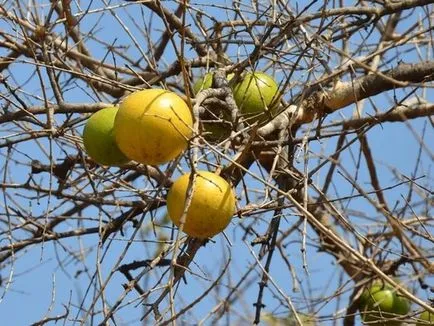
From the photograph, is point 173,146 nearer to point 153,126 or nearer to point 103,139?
point 153,126

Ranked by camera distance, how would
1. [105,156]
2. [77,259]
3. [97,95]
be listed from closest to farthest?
[105,156] → [97,95] → [77,259]

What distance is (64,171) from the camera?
3.41 metres

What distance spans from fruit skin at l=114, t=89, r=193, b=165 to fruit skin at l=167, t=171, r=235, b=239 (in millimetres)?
87

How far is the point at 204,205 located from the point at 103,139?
44cm

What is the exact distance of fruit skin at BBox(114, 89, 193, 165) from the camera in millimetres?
2131

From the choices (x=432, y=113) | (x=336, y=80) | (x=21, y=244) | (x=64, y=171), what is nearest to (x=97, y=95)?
(x=64, y=171)

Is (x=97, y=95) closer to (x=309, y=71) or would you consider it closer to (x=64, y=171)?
(x=64, y=171)

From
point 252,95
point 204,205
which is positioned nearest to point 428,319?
point 252,95

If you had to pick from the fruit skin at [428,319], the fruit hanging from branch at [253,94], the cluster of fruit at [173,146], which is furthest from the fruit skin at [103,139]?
the fruit skin at [428,319]

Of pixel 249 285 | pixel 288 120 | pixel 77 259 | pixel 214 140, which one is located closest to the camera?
pixel 214 140

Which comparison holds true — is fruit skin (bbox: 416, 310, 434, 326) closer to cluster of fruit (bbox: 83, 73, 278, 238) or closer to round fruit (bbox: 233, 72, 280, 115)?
cluster of fruit (bbox: 83, 73, 278, 238)

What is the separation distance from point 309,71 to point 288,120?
23 cm

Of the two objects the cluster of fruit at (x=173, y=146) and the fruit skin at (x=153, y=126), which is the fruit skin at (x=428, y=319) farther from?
the fruit skin at (x=153, y=126)

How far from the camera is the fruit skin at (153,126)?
2.13 meters
